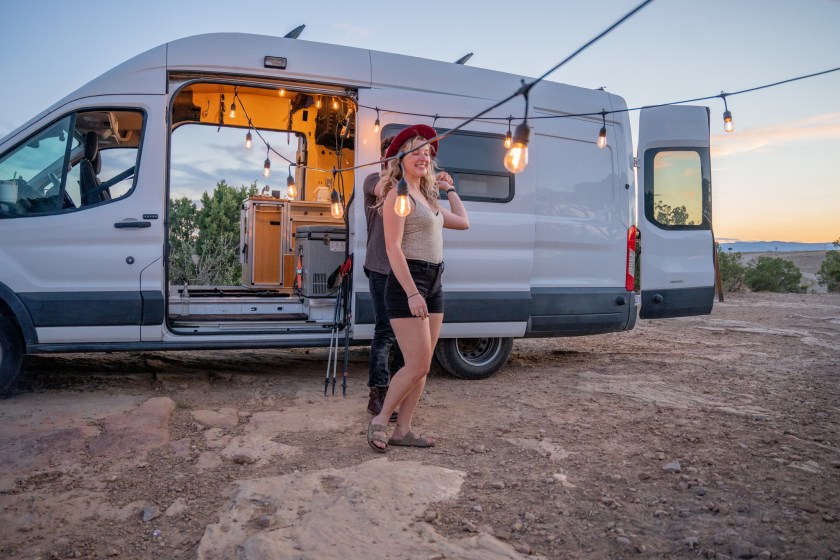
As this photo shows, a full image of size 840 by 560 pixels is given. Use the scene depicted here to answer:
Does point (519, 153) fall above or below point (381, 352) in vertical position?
above

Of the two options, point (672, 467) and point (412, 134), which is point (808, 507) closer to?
point (672, 467)

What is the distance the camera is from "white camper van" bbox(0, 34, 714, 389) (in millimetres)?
4664

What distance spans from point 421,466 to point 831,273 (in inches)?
692

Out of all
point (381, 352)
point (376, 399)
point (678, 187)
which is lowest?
point (376, 399)

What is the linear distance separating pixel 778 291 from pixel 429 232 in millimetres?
16056

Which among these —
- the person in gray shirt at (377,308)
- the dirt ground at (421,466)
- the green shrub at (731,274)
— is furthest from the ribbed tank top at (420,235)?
the green shrub at (731,274)

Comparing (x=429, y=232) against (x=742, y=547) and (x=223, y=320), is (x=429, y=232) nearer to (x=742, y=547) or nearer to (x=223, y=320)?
(x=742, y=547)

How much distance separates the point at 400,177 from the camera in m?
3.62

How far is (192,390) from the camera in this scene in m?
5.02

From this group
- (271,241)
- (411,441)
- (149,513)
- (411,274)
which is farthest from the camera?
(271,241)

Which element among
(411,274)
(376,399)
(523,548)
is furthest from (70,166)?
(523,548)

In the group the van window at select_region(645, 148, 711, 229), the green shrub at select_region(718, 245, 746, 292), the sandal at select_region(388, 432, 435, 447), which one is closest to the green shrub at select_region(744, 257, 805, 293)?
the green shrub at select_region(718, 245, 746, 292)

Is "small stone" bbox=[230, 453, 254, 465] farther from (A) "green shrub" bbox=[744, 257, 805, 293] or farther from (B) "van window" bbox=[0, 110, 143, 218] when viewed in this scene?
(A) "green shrub" bbox=[744, 257, 805, 293]

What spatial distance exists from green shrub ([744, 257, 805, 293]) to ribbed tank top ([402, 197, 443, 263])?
15.5m
